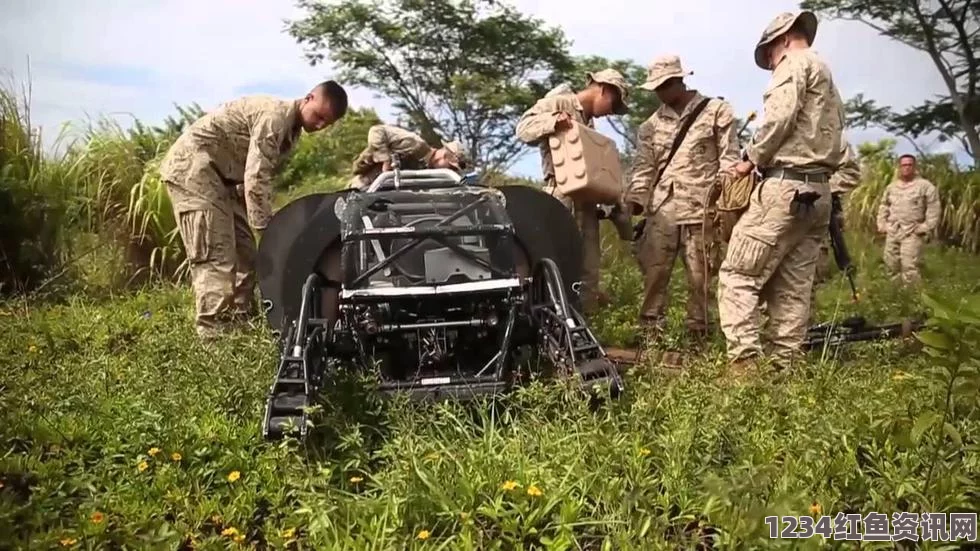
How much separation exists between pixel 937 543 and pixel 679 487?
0.79m

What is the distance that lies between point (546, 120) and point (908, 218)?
5.86 m

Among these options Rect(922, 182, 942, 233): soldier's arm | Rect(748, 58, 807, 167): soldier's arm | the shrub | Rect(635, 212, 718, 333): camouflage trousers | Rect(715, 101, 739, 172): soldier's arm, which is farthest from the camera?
Rect(922, 182, 942, 233): soldier's arm

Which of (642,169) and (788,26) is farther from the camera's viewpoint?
(642,169)

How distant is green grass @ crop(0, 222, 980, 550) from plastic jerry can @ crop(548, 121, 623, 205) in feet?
4.80

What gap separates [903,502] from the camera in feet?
9.90

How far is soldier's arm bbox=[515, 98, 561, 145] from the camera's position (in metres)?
5.52

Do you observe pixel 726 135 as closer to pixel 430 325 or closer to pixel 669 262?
pixel 669 262

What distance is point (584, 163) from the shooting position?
17.8 feet

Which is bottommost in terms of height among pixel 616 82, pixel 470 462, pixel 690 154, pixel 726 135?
pixel 470 462

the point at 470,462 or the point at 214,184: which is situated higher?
the point at 214,184

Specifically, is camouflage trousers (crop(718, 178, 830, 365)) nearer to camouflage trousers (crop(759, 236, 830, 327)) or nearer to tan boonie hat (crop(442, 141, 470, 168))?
camouflage trousers (crop(759, 236, 830, 327))

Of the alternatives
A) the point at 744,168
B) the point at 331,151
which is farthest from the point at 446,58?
the point at 744,168

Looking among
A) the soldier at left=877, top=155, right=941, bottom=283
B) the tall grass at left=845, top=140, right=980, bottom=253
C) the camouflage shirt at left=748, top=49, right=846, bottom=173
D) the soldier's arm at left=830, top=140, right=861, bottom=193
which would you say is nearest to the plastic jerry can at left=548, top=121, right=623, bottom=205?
the camouflage shirt at left=748, top=49, right=846, bottom=173

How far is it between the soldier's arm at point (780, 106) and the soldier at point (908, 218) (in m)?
5.54
